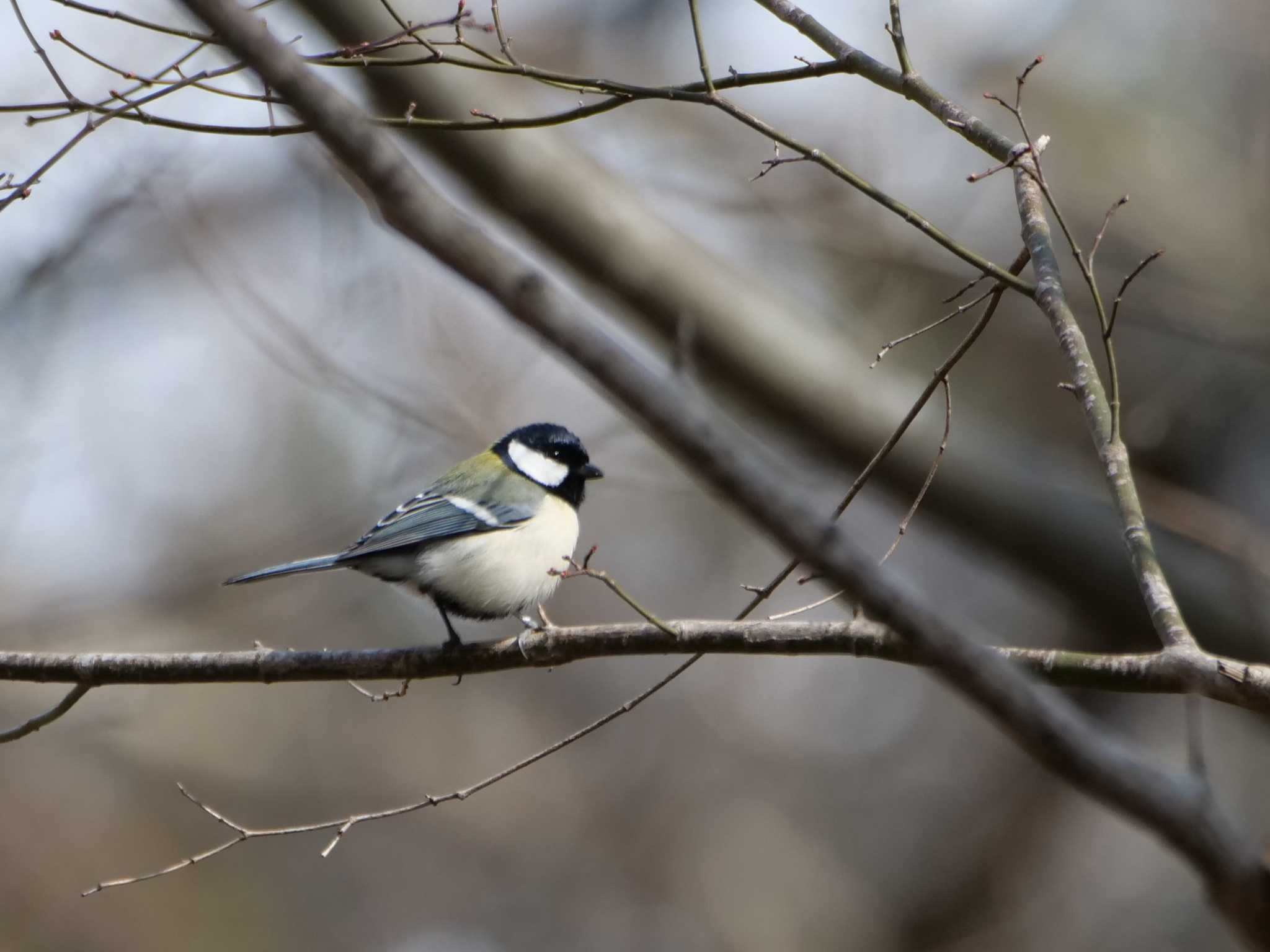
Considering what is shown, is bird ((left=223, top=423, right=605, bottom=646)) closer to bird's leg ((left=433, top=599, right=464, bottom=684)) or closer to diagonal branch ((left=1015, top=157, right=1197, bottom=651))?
bird's leg ((left=433, top=599, right=464, bottom=684))

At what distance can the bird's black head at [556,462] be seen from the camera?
5.32 meters

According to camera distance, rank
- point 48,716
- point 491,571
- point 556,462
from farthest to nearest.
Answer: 1. point 556,462
2. point 491,571
3. point 48,716

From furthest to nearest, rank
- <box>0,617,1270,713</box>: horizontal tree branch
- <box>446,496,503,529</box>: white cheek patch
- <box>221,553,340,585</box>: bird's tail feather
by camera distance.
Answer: <box>446,496,503,529</box>: white cheek patch
<box>221,553,340,585</box>: bird's tail feather
<box>0,617,1270,713</box>: horizontal tree branch

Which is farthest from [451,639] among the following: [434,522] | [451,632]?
[434,522]

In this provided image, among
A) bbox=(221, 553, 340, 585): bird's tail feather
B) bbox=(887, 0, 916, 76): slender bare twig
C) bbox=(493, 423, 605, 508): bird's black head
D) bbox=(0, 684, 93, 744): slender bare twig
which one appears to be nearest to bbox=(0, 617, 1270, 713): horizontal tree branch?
bbox=(0, 684, 93, 744): slender bare twig

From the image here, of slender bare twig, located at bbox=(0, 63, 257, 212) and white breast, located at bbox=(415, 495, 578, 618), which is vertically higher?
slender bare twig, located at bbox=(0, 63, 257, 212)

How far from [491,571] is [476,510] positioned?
38 cm

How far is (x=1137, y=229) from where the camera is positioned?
939cm

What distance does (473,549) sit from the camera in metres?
4.74

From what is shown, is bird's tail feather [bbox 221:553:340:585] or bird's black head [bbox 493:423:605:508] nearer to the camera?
bird's tail feather [bbox 221:553:340:585]

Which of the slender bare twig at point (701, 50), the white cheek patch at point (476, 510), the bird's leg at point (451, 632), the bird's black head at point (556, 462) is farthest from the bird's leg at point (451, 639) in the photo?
the slender bare twig at point (701, 50)

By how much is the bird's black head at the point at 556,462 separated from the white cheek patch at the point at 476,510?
1.25 feet

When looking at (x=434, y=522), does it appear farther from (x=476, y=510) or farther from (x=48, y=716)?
(x=48, y=716)

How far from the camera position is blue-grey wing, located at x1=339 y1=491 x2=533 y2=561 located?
472cm
